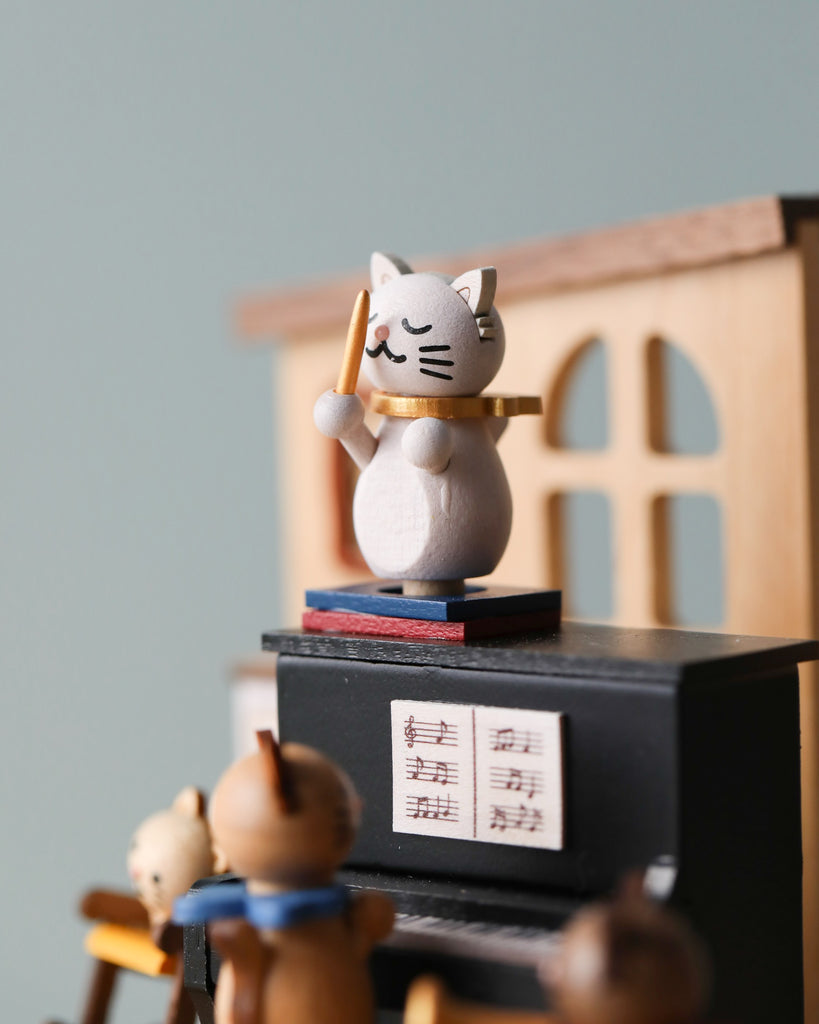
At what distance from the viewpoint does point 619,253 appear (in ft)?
5.78

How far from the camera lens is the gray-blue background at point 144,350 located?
2752 millimetres

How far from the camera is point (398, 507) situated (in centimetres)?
137

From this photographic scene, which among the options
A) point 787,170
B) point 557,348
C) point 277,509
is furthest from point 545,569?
point 277,509

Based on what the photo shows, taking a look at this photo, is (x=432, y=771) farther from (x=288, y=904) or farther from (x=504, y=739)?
(x=288, y=904)

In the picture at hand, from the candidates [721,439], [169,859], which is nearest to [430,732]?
[169,859]

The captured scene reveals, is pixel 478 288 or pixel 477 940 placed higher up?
pixel 478 288

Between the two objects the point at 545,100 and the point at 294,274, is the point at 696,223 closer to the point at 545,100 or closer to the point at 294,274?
the point at 545,100

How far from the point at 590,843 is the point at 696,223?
720 mm

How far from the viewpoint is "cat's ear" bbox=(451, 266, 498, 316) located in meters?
1.33

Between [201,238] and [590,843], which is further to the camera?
[201,238]

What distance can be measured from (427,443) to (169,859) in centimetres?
53

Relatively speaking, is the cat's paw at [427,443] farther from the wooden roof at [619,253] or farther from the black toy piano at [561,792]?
the wooden roof at [619,253]

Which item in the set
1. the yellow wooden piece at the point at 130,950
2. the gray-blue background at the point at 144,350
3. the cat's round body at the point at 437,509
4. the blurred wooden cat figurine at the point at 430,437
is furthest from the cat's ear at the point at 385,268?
the gray-blue background at the point at 144,350

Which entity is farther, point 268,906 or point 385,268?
point 385,268
